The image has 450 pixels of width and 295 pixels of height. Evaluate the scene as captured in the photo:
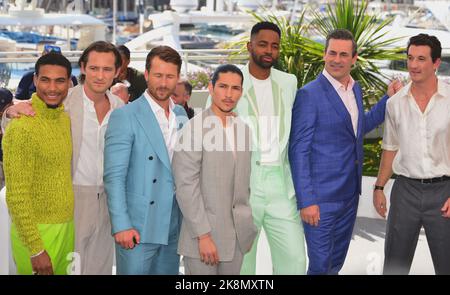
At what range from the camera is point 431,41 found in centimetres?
439

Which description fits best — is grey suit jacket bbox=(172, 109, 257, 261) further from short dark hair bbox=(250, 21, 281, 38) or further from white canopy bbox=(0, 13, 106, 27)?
white canopy bbox=(0, 13, 106, 27)

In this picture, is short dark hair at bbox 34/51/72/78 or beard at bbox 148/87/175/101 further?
beard at bbox 148/87/175/101

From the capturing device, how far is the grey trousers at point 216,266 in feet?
12.6

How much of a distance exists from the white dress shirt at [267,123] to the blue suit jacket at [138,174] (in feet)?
2.10

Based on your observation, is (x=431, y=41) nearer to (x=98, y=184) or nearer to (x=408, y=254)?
(x=408, y=254)

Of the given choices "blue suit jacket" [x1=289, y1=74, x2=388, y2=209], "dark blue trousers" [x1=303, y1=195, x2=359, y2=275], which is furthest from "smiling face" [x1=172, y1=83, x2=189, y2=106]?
"dark blue trousers" [x1=303, y1=195, x2=359, y2=275]

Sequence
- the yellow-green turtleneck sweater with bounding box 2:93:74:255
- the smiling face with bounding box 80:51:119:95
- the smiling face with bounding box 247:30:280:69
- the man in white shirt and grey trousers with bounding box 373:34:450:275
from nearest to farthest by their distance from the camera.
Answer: the yellow-green turtleneck sweater with bounding box 2:93:74:255 → the smiling face with bounding box 80:51:119:95 → the smiling face with bounding box 247:30:280:69 → the man in white shirt and grey trousers with bounding box 373:34:450:275

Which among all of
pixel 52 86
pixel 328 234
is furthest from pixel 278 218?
pixel 52 86

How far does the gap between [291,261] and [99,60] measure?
5.30 ft

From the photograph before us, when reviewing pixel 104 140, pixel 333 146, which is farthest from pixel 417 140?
pixel 104 140

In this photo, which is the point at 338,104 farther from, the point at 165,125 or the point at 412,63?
the point at 165,125

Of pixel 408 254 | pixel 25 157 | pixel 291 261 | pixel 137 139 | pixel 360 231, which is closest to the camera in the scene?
pixel 25 157

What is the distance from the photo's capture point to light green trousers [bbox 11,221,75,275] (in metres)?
3.60

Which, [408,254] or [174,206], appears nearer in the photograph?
[174,206]
